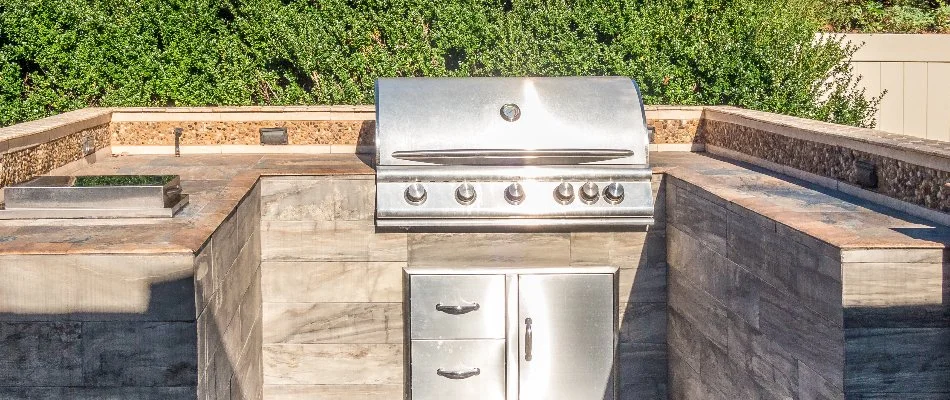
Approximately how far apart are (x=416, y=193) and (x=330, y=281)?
0.82 metres

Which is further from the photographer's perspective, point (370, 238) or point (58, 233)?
point (370, 238)

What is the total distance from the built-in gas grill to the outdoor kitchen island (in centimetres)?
21

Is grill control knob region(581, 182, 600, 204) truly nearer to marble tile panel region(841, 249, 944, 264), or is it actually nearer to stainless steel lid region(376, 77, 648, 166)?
stainless steel lid region(376, 77, 648, 166)

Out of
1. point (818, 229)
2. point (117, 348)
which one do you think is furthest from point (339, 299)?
point (818, 229)

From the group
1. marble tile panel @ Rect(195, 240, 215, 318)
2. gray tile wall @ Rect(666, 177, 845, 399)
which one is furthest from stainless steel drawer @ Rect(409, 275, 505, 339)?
marble tile panel @ Rect(195, 240, 215, 318)

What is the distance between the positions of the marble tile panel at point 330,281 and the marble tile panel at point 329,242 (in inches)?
1.8

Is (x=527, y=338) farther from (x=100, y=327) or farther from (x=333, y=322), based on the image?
(x=100, y=327)

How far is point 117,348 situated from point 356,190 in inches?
94.3

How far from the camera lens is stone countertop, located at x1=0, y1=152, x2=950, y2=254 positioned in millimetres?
3422

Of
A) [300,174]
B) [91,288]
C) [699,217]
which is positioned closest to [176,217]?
[91,288]

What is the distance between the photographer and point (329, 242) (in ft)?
18.7

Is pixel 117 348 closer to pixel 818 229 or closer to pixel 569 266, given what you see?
pixel 818 229

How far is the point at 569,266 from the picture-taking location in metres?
5.69

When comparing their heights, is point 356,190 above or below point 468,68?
below
